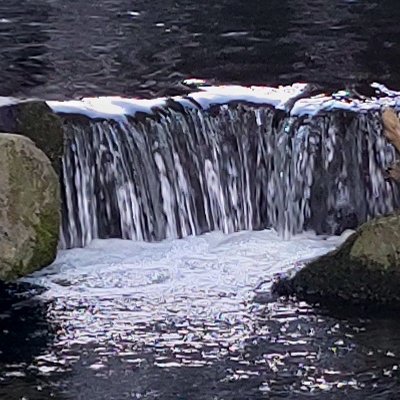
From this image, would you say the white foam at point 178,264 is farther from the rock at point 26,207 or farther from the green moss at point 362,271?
the green moss at point 362,271

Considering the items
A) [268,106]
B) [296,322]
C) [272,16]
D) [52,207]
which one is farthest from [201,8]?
[296,322]

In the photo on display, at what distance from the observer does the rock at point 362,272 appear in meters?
7.54

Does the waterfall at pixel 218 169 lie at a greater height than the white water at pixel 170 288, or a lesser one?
greater

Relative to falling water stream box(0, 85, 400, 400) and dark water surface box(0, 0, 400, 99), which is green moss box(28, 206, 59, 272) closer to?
falling water stream box(0, 85, 400, 400)

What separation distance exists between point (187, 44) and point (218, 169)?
11.7 ft

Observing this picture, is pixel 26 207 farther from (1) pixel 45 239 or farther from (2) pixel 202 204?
(2) pixel 202 204

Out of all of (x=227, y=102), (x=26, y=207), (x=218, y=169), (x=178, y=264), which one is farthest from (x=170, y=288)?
(x=227, y=102)

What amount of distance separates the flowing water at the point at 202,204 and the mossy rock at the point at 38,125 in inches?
7.9

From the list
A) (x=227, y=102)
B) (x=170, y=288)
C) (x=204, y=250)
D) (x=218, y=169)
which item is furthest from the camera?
(x=227, y=102)

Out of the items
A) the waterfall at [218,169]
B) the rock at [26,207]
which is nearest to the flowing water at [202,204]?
the waterfall at [218,169]

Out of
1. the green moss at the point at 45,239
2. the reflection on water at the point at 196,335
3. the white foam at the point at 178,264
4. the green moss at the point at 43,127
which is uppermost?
the green moss at the point at 43,127

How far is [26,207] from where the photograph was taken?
8312 millimetres

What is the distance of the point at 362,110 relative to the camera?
9.97m

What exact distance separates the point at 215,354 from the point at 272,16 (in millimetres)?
8699
